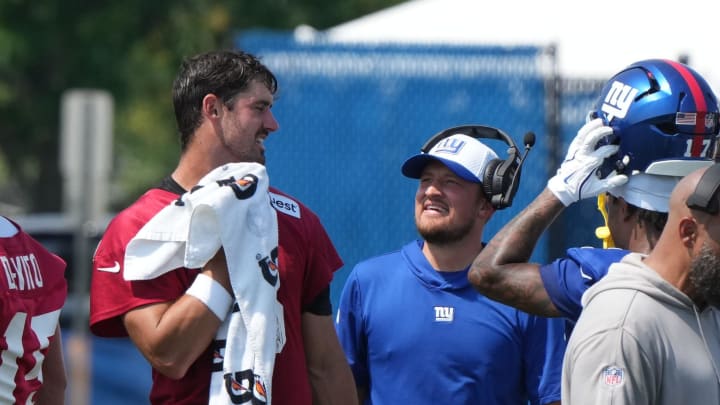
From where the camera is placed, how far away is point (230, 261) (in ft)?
13.4

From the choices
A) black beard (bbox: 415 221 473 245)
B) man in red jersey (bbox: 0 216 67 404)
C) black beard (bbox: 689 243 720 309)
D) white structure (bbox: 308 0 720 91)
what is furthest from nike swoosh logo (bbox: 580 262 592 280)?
white structure (bbox: 308 0 720 91)

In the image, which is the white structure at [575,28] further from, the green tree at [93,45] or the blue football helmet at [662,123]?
the green tree at [93,45]

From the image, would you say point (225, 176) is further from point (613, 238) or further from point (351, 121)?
point (351, 121)

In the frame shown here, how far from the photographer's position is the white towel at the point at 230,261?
160 inches

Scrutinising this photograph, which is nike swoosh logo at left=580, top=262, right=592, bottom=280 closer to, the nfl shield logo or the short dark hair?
the nfl shield logo

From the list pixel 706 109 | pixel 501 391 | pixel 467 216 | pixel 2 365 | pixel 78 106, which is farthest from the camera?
pixel 78 106

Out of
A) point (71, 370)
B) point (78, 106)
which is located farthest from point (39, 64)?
point (71, 370)

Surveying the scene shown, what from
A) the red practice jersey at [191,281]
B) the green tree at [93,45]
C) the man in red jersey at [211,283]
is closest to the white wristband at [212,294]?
the man in red jersey at [211,283]

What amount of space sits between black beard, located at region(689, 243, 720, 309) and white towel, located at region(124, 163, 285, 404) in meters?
1.29

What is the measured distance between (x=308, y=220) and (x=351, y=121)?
4.14 m

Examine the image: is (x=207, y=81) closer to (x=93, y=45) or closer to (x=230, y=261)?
(x=230, y=261)

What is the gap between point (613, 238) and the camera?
4.05 meters

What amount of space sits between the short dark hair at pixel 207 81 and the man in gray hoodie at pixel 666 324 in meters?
1.46

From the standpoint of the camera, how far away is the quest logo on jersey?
4465 mm
